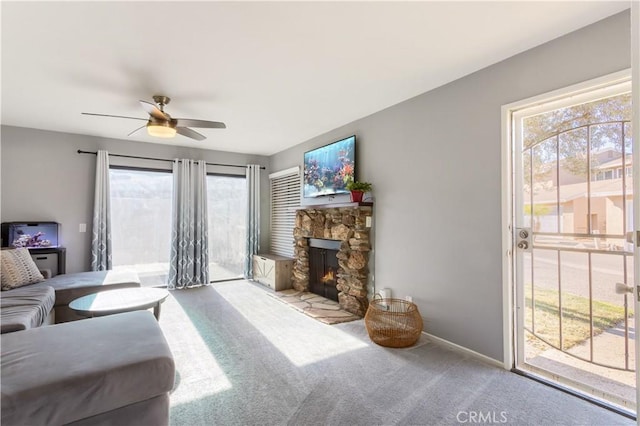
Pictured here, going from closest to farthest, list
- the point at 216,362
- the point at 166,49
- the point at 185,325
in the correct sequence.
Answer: the point at 166,49 < the point at 216,362 < the point at 185,325

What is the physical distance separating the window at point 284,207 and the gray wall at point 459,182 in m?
2.11

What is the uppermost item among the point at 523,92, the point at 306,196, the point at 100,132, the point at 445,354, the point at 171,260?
the point at 100,132

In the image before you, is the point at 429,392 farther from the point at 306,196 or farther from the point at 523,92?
the point at 306,196

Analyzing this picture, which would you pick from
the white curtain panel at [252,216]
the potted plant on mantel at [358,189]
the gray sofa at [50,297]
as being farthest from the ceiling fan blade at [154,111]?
the white curtain panel at [252,216]

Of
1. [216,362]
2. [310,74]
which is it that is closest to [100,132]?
[310,74]

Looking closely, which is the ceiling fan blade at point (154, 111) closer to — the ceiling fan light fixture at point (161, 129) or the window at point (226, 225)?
the ceiling fan light fixture at point (161, 129)

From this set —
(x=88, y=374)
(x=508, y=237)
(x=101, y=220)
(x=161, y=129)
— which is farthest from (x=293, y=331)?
(x=101, y=220)

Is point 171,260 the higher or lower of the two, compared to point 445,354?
higher

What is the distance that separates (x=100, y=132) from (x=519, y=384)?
18.7ft

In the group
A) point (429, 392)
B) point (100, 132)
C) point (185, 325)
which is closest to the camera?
point (429, 392)

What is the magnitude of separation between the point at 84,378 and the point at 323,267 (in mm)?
3403

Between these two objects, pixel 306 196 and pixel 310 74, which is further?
pixel 306 196

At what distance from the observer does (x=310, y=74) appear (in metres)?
2.68

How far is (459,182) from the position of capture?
2734 mm
